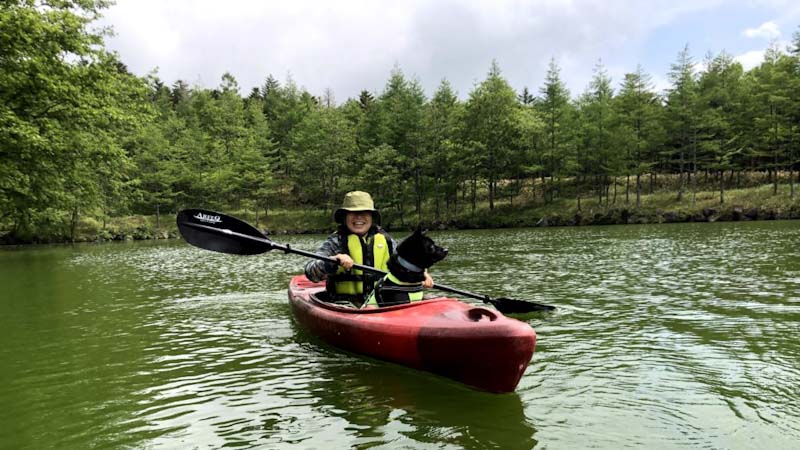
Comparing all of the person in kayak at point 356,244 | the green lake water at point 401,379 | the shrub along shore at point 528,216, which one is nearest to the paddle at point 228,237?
the green lake water at point 401,379

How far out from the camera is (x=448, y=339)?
511 cm

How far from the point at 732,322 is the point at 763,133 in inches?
1512

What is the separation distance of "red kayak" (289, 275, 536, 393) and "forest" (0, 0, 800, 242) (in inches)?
609

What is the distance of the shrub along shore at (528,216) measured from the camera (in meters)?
35.6

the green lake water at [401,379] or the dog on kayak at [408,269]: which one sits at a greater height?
the dog on kayak at [408,269]

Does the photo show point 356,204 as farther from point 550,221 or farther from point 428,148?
point 428,148

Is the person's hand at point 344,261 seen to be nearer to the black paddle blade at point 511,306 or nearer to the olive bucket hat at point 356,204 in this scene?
the olive bucket hat at point 356,204

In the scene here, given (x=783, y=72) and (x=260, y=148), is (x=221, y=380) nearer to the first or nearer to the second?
(x=783, y=72)

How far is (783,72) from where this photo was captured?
36.5 metres

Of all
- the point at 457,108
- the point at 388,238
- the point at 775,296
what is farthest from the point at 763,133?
the point at 388,238

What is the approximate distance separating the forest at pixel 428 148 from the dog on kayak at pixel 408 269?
15.1 meters

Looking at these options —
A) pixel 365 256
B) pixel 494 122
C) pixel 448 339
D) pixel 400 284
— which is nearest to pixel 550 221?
pixel 494 122

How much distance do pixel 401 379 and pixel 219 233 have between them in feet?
14.1

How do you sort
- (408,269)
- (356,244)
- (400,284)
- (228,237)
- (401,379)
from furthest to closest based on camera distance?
(228,237) < (356,244) < (400,284) < (408,269) < (401,379)
